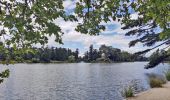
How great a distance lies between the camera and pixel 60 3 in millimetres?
8562

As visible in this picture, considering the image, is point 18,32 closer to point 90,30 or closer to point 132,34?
point 90,30

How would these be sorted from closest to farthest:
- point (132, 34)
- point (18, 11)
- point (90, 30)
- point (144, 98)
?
point (18, 11) → point (90, 30) → point (144, 98) → point (132, 34)

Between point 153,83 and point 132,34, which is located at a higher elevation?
point 132,34

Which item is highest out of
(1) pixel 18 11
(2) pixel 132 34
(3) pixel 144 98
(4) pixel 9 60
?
(2) pixel 132 34

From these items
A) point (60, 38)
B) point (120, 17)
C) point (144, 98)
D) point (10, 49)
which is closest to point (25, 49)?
point (10, 49)

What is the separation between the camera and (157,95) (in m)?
24.8

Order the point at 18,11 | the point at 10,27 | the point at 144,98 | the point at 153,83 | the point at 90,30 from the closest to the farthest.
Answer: the point at 10,27
the point at 18,11
the point at 90,30
the point at 144,98
the point at 153,83

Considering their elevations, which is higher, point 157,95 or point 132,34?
point 132,34

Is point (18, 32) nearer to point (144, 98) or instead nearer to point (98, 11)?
point (98, 11)

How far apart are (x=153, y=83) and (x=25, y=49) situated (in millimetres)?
26832

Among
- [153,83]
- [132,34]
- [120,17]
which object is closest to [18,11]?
[120,17]

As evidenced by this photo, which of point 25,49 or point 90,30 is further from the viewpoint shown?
point 90,30

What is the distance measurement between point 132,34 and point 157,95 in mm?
18400

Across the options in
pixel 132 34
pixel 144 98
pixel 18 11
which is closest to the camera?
pixel 18 11
